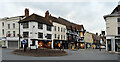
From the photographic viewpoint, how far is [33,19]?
36.8 metres

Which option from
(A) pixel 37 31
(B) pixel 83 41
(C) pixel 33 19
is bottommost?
(B) pixel 83 41

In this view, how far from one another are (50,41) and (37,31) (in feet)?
21.7

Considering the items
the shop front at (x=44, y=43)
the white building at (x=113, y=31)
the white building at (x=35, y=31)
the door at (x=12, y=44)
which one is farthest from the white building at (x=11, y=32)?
the white building at (x=113, y=31)

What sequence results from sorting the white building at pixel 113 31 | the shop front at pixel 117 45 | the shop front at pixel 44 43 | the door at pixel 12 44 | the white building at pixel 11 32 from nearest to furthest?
the shop front at pixel 117 45 < the white building at pixel 113 31 < the shop front at pixel 44 43 < the door at pixel 12 44 < the white building at pixel 11 32

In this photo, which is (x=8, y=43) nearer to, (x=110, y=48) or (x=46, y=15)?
(x=46, y=15)

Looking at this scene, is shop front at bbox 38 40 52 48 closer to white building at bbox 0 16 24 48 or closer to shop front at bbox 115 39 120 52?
white building at bbox 0 16 24 48

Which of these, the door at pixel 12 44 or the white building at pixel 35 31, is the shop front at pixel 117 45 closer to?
the white building at pixel 35 31

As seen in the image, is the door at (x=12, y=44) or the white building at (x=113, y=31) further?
the door at (x=12, y=44)

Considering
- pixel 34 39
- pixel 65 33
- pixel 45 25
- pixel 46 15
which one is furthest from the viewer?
pixel 65 33

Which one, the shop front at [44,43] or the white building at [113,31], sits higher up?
the white building at [113,31]

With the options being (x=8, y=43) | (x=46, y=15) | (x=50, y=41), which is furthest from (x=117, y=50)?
(x=8, y=43)

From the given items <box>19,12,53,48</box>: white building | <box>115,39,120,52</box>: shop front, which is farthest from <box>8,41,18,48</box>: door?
<box>115,39,120,52</box>: shop front

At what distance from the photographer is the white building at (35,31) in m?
36.8

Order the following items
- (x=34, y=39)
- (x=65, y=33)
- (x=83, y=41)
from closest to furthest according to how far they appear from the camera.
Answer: (x=34, y=39) → (x=65, y=33) → (x=83, y=41)
